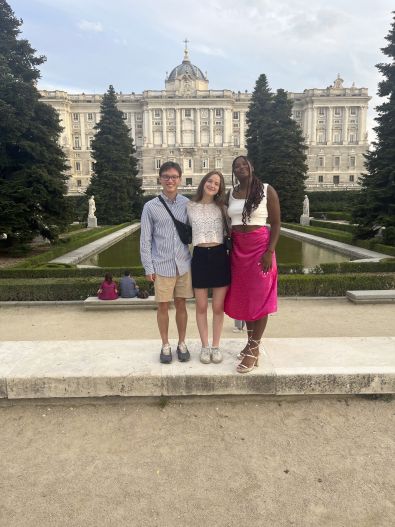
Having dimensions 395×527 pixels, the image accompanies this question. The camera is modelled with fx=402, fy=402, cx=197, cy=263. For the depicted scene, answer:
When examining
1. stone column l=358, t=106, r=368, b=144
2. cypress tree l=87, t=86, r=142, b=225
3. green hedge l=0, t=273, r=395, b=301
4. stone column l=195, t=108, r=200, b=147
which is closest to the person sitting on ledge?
green hedge l=0, t=273, r=395, b=301

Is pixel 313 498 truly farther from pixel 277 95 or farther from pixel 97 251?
pixel 277 95

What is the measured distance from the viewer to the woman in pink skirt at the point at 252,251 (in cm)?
342

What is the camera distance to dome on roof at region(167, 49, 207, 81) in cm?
8394

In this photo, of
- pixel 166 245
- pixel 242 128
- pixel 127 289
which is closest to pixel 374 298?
pixel 127 289

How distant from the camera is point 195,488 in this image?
2473mm

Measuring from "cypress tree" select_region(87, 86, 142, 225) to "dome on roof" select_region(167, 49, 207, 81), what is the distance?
5427cm

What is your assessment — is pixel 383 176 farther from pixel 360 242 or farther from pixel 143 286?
pixel 143 286

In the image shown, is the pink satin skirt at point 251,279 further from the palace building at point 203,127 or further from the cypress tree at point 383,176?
the palace building at point 203,127

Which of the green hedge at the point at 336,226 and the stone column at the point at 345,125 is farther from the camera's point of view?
the stone column at the point at 345,125

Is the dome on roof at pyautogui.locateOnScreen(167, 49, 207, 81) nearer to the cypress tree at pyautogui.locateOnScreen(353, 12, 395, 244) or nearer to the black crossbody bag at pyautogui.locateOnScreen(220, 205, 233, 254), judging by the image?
the cypress tree at pyautogui.locateOnScreen(353, 12, 395, 244)

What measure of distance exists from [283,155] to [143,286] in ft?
94.1

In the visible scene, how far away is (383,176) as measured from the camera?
53.0 feet

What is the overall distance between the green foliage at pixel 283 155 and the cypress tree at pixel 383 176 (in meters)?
16.2

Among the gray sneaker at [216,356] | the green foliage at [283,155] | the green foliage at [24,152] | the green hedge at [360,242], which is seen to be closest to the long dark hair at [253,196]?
the gray sneaker at [216,356]
